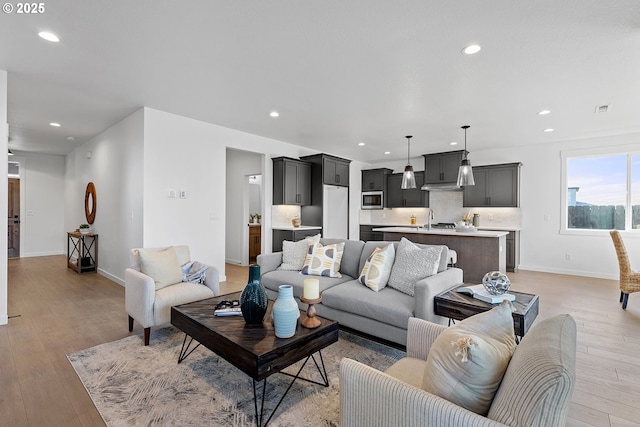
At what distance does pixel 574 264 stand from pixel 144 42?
7654mm

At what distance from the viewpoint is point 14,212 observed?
25.0 ft

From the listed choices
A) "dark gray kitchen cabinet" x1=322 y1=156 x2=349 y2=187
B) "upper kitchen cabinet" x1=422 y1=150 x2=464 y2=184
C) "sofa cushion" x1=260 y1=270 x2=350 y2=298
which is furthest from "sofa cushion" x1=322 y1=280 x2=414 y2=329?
"upper kitchen cabinet" x1=422 y1=150 x2=464 y2=184

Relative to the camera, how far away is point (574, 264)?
5973 millimetres

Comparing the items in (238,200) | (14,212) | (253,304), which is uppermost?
(238,200)

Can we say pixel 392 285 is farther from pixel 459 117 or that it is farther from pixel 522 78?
pixel 459 117

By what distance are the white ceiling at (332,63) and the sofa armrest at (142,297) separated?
2.06 m

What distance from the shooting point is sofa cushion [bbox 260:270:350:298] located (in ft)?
10.3

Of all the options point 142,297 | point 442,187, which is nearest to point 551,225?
point 442,187

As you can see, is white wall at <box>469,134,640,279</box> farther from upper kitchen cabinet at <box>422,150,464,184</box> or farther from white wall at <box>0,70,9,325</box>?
white wall at <box>0,70,9,325</box>

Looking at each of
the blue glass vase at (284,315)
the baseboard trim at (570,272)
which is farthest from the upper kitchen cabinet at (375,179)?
the blue glass vase at (284,315)

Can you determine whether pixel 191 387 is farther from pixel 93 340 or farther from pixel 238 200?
pixel 238 200

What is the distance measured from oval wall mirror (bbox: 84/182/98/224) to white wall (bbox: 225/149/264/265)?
255 centimetres

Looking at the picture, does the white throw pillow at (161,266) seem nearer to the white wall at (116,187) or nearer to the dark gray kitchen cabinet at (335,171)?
the white wall at (116,187)

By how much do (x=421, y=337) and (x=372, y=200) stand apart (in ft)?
22.5
